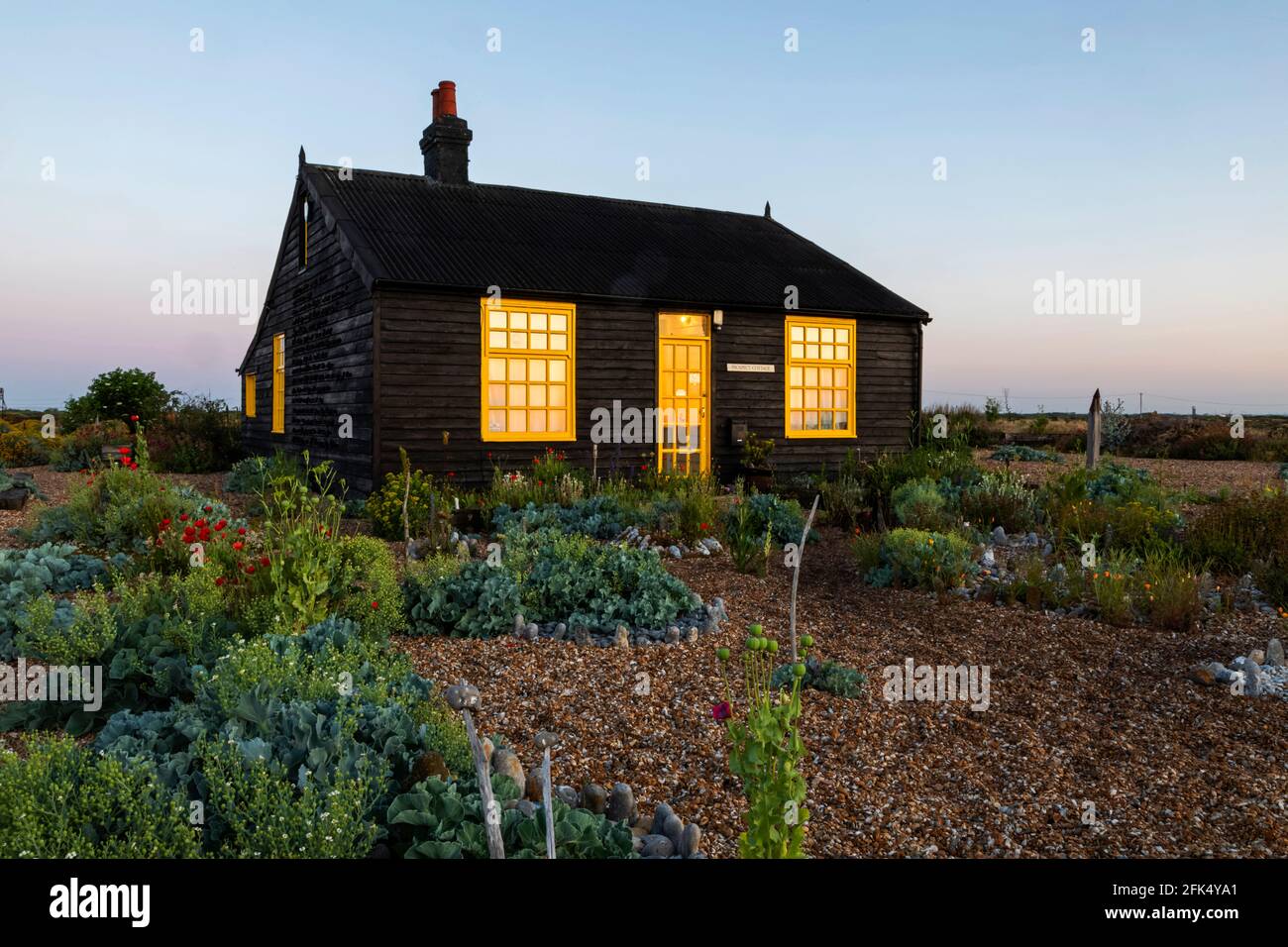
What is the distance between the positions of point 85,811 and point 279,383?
14860 mm

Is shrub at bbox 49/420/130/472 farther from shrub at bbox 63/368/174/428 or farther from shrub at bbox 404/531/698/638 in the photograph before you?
shrub at bbox 404/531/698/638

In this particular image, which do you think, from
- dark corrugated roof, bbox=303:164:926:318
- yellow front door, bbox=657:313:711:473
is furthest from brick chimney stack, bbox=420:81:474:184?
yellow front door, bbox=657:313:711:473

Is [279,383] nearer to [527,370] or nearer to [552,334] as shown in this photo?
[527,370]

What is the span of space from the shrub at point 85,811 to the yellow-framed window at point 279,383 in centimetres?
1387

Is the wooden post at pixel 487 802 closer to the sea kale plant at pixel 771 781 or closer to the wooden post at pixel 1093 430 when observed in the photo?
the sea kale plant at pixel 771 781

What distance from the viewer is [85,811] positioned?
8.07 ft

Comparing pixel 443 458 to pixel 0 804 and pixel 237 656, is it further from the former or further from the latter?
pixel 0 804

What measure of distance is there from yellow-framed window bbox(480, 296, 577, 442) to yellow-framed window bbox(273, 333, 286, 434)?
5795 mm

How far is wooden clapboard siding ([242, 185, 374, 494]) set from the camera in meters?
11.6

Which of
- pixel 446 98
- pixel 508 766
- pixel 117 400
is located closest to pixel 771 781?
pixel 508 766

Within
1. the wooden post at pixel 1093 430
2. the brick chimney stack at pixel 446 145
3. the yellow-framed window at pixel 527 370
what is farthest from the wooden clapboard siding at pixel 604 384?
the brick chimney stack at pixel 446 145

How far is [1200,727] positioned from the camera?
4219mm

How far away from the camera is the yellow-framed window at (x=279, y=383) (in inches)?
617
